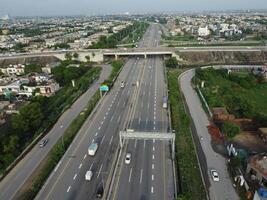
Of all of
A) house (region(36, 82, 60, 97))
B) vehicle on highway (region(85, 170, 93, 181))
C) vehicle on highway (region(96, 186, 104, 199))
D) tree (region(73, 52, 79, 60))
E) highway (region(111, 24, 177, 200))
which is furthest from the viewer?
tree (region(73, 52, 79, 60))

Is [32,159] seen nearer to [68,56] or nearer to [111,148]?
[111,148]

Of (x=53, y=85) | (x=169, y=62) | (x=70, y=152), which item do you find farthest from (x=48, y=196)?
(x=169, y=62)

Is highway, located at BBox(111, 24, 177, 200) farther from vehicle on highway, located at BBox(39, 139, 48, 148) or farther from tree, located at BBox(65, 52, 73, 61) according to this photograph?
tree, located at BBox(65, 52, 73, 61)

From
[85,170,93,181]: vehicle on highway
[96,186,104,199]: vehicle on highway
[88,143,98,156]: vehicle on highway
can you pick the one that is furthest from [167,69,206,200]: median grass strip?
[88,143,98,156]: vehicle on highway

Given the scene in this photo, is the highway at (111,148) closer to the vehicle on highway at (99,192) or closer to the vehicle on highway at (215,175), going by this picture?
Answer: the vehicle on highway at (99,192)

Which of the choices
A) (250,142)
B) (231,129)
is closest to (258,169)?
(231,129)
